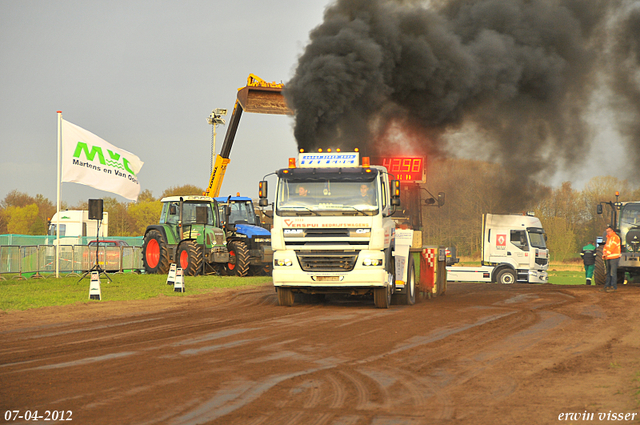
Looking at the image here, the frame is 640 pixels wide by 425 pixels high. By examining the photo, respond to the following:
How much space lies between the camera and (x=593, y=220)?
45.4 m

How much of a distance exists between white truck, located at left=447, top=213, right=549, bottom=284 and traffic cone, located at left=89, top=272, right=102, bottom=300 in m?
16.9

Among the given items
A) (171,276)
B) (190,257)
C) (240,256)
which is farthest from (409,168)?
(171,276)

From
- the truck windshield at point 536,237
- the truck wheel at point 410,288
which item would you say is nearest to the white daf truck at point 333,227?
the truck wheel at point 410,288

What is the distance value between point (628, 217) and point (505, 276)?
658 centimetres

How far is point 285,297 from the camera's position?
1409 cm

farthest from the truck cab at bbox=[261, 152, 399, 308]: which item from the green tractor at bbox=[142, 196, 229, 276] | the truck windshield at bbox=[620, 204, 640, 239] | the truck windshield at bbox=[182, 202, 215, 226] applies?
the truck windshield at bbox=[620, 204, 640, 239]

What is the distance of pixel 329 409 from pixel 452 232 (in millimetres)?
40434

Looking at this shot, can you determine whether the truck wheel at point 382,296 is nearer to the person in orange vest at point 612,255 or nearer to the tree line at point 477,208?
the person in orange vest at point 612,255

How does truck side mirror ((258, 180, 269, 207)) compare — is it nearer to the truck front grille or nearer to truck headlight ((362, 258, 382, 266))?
the truck front grille

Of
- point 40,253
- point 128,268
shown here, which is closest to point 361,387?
point 40,253

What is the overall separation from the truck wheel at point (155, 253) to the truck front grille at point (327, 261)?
12.4 meters

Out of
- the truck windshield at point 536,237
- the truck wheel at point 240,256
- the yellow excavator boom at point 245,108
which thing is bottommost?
the truck wheel at point 240,256

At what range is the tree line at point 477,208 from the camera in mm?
24938

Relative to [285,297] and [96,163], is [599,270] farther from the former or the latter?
[96,163]
